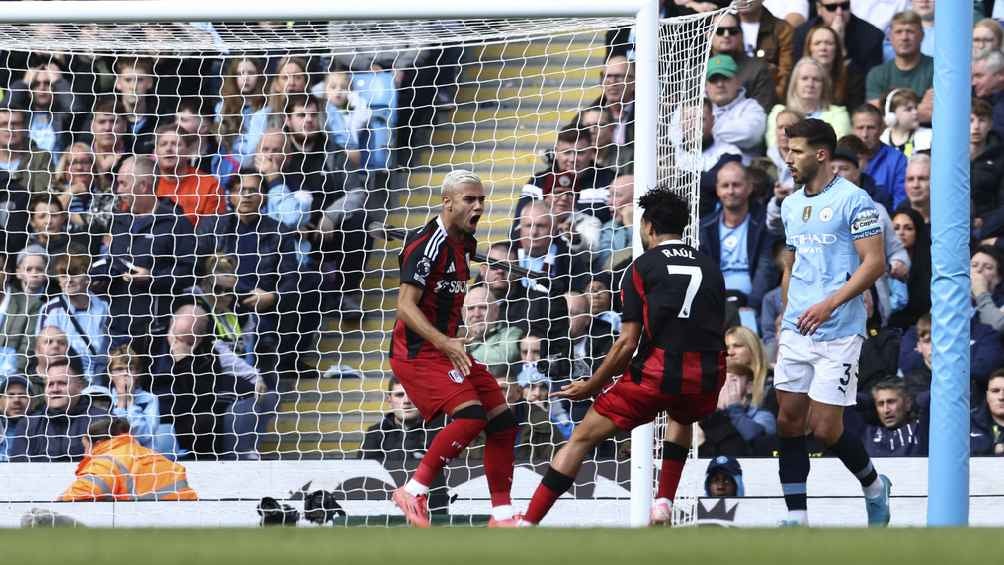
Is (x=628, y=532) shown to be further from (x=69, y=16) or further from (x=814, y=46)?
(x=814, y=46)

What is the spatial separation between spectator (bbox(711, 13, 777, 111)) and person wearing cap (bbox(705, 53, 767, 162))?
3 cm

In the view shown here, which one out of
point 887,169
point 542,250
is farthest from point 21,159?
point 887,169

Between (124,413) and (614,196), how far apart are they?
3.11 metres

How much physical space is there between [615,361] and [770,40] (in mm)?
3751

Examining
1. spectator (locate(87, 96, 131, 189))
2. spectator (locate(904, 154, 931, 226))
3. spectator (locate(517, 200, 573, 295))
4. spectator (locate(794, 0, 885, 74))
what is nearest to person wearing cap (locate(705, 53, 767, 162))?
spectator (locate(794, 0, 885, 74))

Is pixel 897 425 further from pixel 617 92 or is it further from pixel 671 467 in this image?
pixel 617 92

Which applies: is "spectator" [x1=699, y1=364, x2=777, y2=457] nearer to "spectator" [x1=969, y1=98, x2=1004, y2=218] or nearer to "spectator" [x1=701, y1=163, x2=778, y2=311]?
"spectator" [x1=701, y1=163, x2=778, y2=311]

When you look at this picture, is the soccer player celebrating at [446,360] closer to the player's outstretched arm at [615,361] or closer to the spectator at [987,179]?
the player's outstretched arm at [615,361]

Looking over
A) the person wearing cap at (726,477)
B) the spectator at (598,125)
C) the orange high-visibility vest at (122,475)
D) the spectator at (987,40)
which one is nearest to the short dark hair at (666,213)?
the spectator at (598,125)

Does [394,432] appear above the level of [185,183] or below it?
below

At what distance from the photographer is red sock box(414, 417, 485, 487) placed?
660cm

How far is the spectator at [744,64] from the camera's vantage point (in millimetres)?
9070

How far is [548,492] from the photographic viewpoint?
20.5 ft

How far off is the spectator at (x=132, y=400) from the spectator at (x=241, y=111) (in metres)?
1.42
